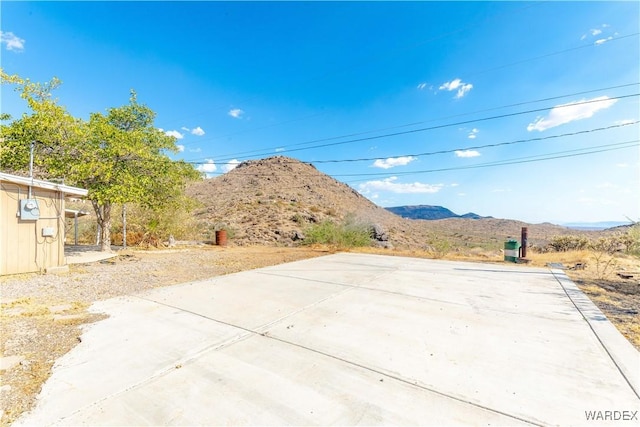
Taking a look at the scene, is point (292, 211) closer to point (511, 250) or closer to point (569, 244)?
point (511, 250)

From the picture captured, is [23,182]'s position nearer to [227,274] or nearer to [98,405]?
[227,274]

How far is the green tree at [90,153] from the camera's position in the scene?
817 cm

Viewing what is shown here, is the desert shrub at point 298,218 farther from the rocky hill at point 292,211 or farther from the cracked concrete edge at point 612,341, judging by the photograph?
the cracked concrete edge at point 612,341

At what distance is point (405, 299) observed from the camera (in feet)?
16.6

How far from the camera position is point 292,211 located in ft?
84.8

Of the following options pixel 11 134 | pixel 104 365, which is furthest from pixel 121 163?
pixel 104 365

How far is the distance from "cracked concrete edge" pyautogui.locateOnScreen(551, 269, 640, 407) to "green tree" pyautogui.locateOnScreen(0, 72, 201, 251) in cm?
1113

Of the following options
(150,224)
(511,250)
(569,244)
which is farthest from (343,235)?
(569,244)

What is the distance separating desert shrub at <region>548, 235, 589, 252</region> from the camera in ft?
45.6

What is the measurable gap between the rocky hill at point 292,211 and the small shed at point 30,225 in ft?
28.2

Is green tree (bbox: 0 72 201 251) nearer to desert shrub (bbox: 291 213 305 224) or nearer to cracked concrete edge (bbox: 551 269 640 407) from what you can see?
cracked concrete edge (bbox: 551 269 640 407)

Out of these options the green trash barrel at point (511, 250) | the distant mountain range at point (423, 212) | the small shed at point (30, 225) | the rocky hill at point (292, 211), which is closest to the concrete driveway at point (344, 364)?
the small shed at point (30, 225)

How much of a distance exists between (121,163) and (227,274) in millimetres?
6145

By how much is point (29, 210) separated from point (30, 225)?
40cm
